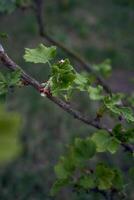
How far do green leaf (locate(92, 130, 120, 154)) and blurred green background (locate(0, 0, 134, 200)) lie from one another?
4.03 feet

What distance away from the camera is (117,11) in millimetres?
5121

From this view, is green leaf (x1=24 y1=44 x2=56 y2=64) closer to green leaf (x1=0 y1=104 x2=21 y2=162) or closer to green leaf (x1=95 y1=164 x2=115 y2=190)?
green leaf (x1=95 y1=164 x2=115 y2=190)

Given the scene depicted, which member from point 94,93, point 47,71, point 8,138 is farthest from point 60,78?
point 47,71

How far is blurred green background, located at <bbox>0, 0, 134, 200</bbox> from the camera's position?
282cm

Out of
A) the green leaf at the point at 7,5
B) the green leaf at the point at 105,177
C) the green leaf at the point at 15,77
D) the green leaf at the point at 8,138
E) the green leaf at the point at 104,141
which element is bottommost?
the green leaf at the point at 105,177

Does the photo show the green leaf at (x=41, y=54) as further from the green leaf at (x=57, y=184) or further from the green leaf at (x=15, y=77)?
the green leaf at (x=57, y=184)

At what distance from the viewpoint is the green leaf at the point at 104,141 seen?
1284mm

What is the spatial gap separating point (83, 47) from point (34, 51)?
11.1ft

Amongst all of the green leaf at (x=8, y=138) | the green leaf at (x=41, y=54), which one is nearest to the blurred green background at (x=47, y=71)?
the green leaf at (x=41, y=54)

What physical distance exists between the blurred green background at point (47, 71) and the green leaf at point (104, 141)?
1.23 metres

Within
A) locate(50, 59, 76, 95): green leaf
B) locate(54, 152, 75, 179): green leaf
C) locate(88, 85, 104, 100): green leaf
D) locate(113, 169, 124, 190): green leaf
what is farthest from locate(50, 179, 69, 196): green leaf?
locate(50, 59, 76, 95): green leaf

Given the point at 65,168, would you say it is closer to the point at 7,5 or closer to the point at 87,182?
the point at 87,182

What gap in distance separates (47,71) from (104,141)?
9.18ft

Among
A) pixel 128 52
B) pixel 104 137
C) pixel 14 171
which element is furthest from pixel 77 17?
pixel 104 137
